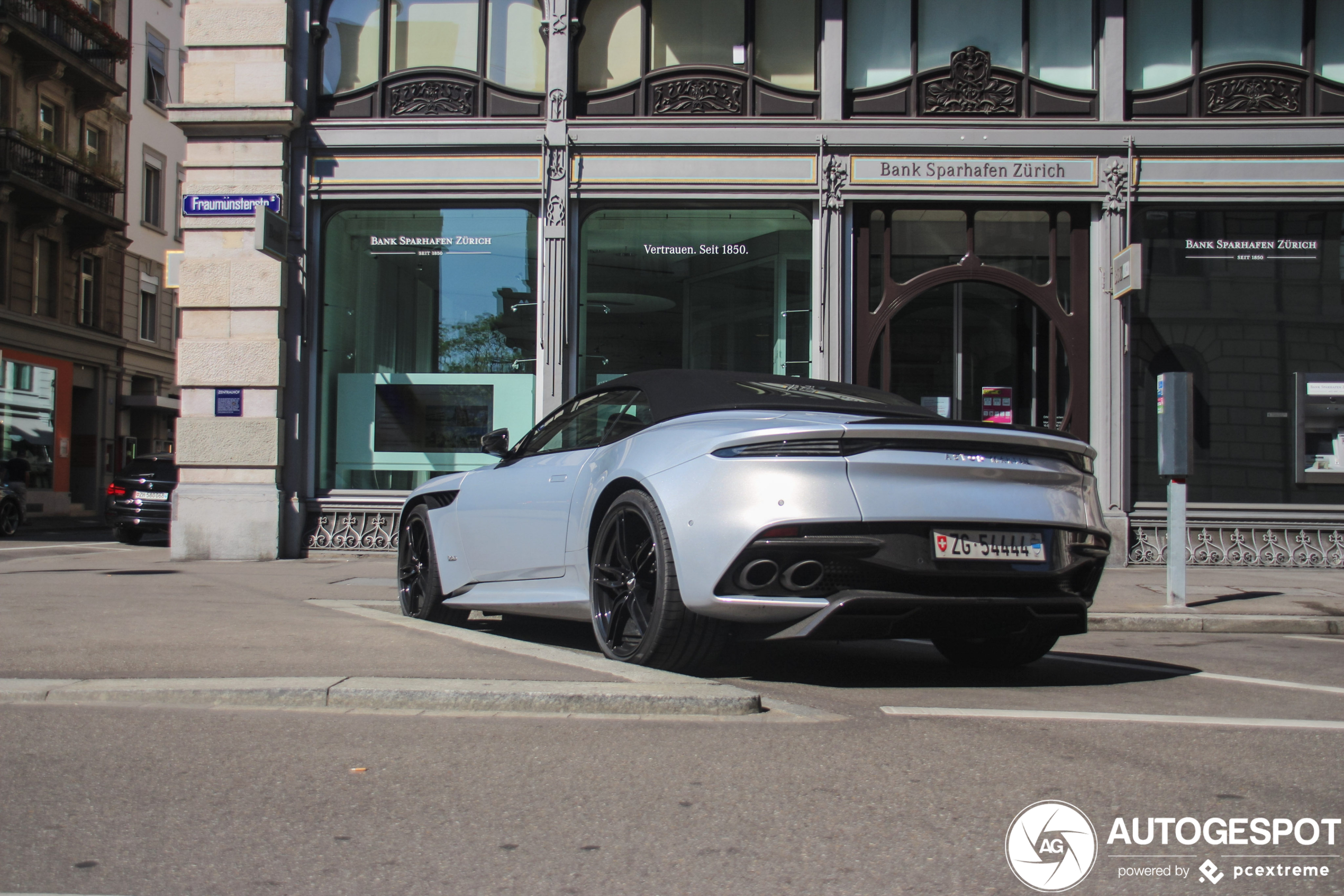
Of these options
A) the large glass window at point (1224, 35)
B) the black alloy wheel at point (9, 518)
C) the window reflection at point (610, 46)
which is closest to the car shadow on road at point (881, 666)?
the window reflection at point (610, 46)

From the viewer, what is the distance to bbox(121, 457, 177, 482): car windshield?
18.5 m

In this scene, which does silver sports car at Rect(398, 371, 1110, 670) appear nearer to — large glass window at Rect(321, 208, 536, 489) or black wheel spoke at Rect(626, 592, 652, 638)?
black wheel spoke at Rect(626, 592, 652, 638)

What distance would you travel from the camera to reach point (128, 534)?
723 inches

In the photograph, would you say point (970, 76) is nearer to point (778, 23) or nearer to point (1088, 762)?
point (778, 23)

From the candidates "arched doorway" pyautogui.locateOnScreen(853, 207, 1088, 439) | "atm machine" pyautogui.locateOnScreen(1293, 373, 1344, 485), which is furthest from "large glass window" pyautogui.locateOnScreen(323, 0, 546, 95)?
"atm machine" pyautogui.locateOnScreen(1293, 373, 1344, 485)

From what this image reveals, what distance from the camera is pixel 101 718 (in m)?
3.91

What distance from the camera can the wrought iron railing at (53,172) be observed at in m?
27.7

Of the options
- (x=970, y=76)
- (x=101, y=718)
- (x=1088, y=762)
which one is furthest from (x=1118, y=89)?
(x=101, y=718)

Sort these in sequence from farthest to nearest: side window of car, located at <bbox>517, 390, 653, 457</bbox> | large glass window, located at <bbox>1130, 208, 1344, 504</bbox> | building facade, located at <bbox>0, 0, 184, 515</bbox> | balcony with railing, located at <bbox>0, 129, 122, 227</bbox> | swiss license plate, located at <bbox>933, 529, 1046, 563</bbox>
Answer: building facade, located at <bbox>0, 0, 184, 515</bbox>, balcony with railing, located at <bbox>0, 129, 122, 227</bbox>, large glass window, located at <bbox>1130, 208, 1344, 504</bbox>, side window of car, located at <bbox>517, 390, 653, 457</bbox>, swiss license plate, located at <bbox>933, 529, 1046, 563</bbox>

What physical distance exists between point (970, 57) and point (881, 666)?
9.85 m

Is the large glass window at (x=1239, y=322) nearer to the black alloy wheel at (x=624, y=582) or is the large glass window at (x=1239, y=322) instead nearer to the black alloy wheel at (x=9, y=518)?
the black alloy wheel at (x=624, y=582)

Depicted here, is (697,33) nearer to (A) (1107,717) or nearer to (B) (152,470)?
(B) (152,470)

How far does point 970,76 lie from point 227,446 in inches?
361

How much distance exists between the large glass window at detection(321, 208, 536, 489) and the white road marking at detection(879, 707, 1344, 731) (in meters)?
9.56
